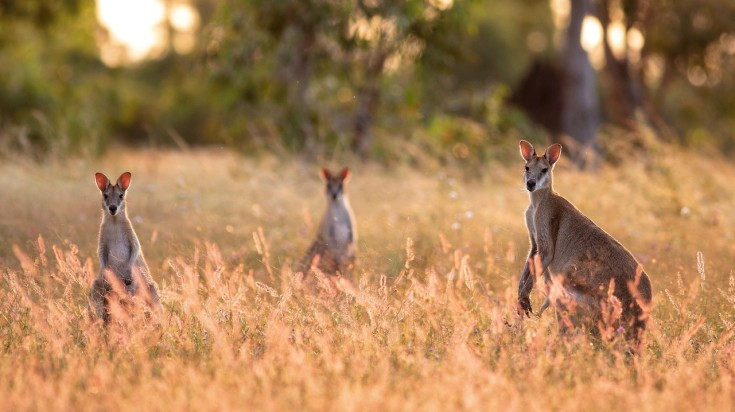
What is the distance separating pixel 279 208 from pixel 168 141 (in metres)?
21.7

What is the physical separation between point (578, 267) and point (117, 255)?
3.29 m

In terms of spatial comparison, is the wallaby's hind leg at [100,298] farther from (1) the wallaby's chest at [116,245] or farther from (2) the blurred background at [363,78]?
(2) the blurred background at [363,78]

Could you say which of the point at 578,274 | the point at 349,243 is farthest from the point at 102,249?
the point at 578,274

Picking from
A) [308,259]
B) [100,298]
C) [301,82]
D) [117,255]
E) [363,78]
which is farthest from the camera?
[363,78]

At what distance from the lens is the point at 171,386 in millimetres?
5570

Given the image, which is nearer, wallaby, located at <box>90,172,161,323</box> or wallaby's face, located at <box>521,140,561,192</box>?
wallaby, located at <box>90,172,161,323</box>

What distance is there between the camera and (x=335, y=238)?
9.66 meters

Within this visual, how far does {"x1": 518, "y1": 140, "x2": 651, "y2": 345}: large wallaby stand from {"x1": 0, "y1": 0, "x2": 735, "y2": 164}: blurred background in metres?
5.25

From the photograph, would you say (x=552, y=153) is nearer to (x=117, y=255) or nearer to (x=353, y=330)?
(x=353, y=330)

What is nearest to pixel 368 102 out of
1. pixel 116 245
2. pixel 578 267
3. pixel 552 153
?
pixel 552 153

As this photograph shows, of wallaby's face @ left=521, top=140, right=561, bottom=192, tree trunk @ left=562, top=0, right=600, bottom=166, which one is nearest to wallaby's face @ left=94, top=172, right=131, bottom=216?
wallaby's face @ left=521, top=140, right=561, bottom=192

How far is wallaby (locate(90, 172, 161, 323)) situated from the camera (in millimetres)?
7254

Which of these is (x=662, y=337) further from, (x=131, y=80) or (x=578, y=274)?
(x=131, y=80)

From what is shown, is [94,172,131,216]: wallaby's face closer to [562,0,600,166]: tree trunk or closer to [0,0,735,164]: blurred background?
[0,0,735,164]: blurred background
